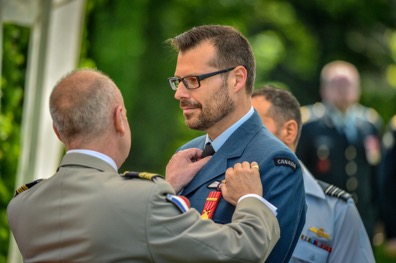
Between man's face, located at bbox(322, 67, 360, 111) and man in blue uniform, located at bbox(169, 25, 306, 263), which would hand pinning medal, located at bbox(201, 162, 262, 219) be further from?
man's face, located at bbox(322, 67, 360, 111)

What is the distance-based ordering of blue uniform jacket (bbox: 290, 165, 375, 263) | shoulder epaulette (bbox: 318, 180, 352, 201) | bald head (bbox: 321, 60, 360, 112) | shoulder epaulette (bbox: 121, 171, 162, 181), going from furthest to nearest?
bald head (bbox: 321, 60, 360, 112), shoulder epaulette (bbox: 318, 180, 352, 201), blue uniform jacket (bbox: 290, 165, 375, 263), shoulder epaulette (bbox: 121, 171, 162, 181)

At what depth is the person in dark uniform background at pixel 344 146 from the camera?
32.4 feet

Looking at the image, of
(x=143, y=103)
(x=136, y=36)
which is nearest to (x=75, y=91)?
(x=136, y=36)

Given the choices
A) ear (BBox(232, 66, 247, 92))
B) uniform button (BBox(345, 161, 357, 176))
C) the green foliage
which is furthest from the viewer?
uniform button (BBox(345, 161, 357, 176))

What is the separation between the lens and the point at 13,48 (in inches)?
324


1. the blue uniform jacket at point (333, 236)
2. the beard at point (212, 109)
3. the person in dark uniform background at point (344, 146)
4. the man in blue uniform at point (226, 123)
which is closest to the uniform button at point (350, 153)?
the person in dark uniform background at point (344, 146)

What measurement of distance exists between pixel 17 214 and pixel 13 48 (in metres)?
3.92

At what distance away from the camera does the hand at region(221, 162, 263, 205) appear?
4543mm

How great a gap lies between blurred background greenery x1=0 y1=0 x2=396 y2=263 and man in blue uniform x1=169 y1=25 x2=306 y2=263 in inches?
125

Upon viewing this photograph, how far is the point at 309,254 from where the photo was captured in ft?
18.1

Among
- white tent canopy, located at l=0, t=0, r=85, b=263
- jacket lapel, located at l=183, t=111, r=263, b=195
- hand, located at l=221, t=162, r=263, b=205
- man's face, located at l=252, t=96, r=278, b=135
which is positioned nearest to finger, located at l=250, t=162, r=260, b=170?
hand, located at l=221, t=162, r=263, b=205

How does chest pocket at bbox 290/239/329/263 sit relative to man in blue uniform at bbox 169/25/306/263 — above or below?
below

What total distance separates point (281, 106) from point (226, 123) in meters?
1.12

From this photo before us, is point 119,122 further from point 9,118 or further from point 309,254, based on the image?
point 9,118
